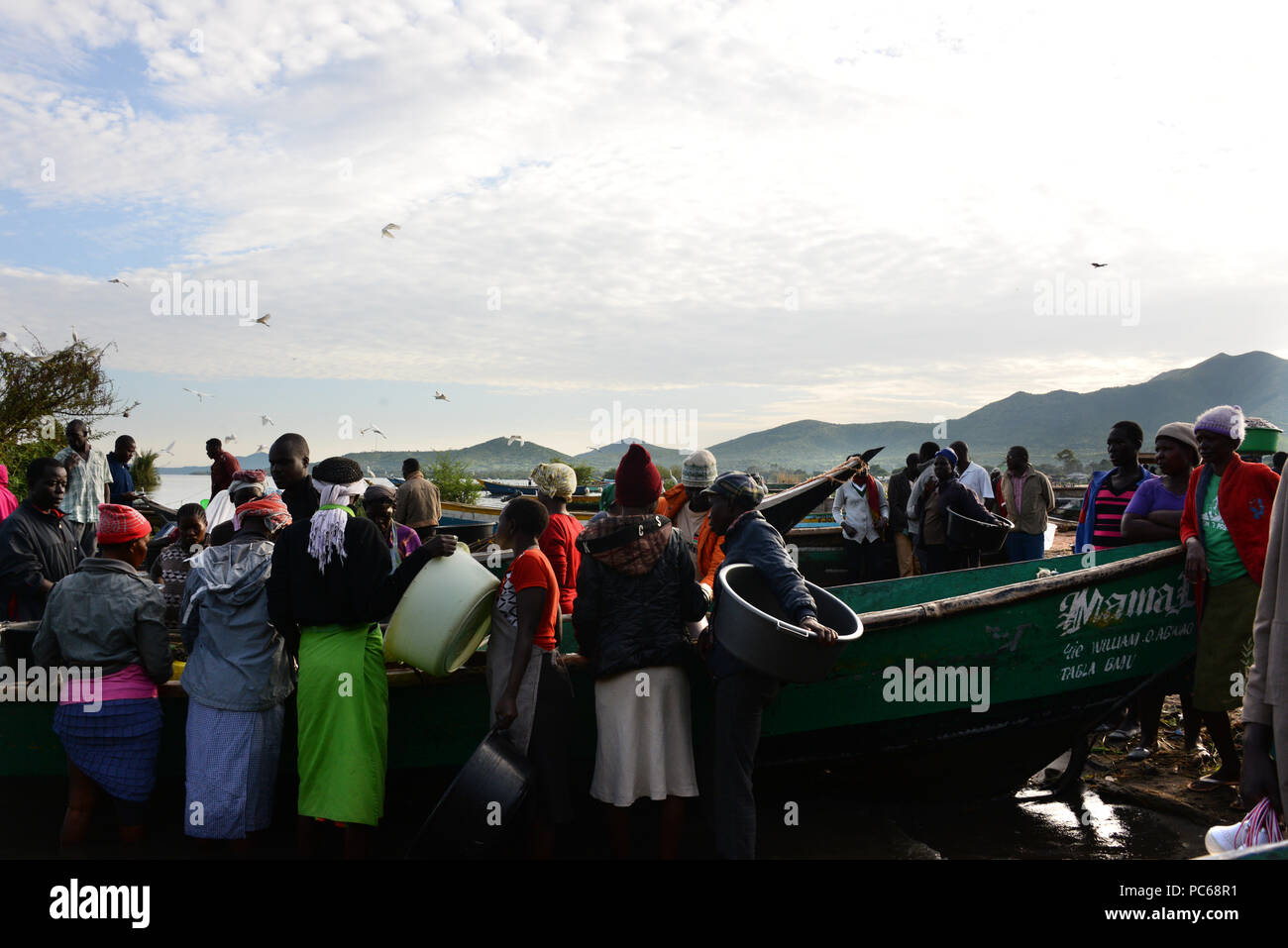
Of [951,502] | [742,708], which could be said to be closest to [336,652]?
[742,708]

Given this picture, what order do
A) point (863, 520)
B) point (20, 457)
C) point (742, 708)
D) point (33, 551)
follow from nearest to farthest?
point (742, 708) < point (33, 551) < point (863, 520) < point (20, 457)

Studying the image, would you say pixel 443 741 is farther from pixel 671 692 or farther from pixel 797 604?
pixel 797 604

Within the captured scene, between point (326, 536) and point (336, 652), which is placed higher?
point (326, 536)

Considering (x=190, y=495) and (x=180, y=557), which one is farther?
(x=190, y=495)

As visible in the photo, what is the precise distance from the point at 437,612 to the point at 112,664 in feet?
5.10

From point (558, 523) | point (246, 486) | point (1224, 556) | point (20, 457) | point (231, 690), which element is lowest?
point (231, 690)

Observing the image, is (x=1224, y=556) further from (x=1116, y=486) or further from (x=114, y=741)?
(x=114, y=741)

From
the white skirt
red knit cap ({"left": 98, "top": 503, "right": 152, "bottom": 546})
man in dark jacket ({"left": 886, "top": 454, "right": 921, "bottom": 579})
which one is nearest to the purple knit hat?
the white skirt

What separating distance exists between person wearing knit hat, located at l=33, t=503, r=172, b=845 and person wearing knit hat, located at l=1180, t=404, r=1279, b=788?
17.5 ft

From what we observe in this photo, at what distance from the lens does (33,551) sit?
5.21m

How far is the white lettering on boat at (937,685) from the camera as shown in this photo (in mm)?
4246

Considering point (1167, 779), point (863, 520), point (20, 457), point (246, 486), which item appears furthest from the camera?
point (20, 457)

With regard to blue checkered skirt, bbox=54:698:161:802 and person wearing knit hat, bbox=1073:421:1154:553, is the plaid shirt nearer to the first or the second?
blue checkered skirt, bbox=54:698:161:802

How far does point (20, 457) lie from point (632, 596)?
14.5m
